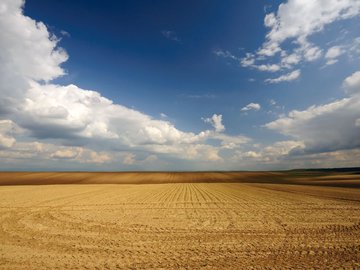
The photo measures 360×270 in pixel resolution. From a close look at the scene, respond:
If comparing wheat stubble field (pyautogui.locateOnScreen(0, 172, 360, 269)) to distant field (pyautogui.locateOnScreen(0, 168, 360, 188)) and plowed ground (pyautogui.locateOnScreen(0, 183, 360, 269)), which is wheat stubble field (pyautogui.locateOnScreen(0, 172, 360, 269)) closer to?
plowed ground (pyautogui.locateOnScreen(0, 183, 360, 269))

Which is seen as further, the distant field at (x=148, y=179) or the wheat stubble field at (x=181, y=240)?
the distant field at (x=148, y=179)

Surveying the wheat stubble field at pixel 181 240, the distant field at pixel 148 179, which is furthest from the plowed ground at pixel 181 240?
the distant field at pixel 148 179

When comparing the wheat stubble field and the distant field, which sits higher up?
the distant field

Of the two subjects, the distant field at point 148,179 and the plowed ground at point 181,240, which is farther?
the distant field at point 148,179

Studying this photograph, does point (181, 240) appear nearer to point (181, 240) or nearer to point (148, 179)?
point (181, 240)

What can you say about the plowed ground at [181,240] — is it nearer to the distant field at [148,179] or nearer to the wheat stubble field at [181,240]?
the wheat stubble field at [181,240]

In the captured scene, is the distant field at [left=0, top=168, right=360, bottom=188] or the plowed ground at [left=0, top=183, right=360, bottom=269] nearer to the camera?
the plowed ground at [left=0, top=183, right=360, bottom=269]

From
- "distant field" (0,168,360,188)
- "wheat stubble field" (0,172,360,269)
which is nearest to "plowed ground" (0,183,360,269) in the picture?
"wheat stubble field" (0,172,360,269)

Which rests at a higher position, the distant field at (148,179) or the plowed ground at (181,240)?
the distant field at (148,179)

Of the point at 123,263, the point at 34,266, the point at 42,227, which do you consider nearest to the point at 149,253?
the point at 123,263

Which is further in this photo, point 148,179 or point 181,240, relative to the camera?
point 148,179

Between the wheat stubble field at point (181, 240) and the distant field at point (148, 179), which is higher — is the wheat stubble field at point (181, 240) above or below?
below

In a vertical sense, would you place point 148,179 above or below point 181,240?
above

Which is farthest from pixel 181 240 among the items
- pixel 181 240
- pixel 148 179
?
pixel 148 179
